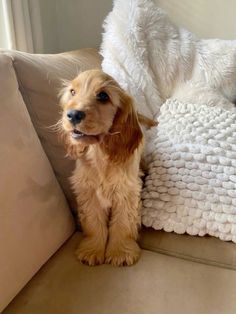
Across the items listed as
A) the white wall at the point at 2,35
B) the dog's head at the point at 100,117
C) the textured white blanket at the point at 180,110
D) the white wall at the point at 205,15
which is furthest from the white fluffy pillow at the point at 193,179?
the white wall at the point at 2,35

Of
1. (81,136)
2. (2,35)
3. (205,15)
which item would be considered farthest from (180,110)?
A: (2,35)

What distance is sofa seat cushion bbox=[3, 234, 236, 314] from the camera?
97 centimetres

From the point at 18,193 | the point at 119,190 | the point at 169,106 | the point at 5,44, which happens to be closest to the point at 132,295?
the point at 119,190

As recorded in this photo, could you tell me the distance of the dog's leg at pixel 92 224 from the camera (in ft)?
3.89

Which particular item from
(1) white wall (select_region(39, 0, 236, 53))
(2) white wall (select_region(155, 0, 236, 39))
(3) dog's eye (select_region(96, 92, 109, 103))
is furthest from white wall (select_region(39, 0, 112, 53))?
(3) dog's eye (select_region(96, 92, 109, 103))

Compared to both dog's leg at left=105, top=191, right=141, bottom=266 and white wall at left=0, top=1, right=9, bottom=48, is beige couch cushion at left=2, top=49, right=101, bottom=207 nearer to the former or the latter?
dog's leg at left=105, top=191, right=141, bottom=266

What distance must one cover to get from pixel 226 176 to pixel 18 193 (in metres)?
0.67

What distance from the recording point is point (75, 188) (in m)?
1.21

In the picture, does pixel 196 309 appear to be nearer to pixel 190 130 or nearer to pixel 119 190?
pixel 119 190

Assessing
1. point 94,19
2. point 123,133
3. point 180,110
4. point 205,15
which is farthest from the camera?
point 94,19

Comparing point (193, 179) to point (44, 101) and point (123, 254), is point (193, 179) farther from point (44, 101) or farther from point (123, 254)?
point (44, 101)

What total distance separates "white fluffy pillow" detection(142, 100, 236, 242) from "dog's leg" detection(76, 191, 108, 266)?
14cm

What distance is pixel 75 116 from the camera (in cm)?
97

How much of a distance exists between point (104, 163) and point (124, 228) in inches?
8.9
